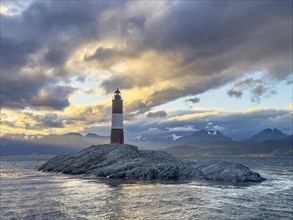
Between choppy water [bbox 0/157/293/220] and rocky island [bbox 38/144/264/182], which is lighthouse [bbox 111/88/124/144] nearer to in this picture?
rocky island [bbox 38/144/264/182]

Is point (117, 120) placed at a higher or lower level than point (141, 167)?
higher

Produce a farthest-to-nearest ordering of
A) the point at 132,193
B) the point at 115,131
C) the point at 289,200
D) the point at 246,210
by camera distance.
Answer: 1. the point at 115,131
2. the point at 132,193
3. the point at 289,200
4. the point at 246,210

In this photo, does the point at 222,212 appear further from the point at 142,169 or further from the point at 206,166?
the point at 206,166

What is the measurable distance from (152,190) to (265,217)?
2139 cm

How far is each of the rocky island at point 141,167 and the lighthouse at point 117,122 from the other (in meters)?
7.04

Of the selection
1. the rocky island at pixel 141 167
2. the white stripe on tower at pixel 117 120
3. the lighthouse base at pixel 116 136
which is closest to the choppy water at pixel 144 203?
the rocky island at pixel 141 167

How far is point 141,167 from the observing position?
250ft

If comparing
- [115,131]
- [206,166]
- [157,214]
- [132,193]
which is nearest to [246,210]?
[157,214]

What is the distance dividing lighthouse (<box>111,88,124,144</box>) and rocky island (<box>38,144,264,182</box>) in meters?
7.04

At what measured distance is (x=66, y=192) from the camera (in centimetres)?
5091

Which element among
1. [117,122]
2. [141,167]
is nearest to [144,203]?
[141,167]

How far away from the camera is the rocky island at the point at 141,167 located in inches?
2884

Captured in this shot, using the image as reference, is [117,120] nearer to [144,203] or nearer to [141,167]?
[141,167]

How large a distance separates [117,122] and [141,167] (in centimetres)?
2992
